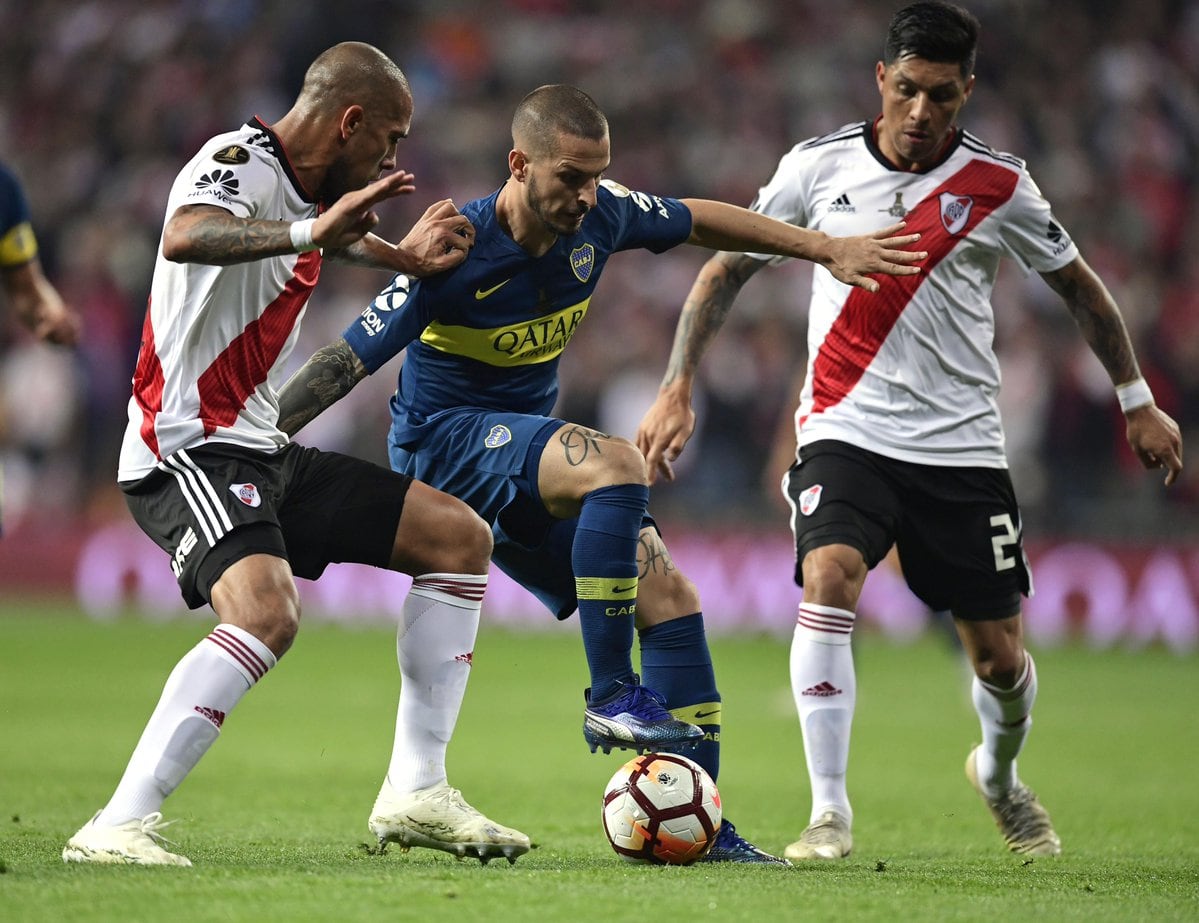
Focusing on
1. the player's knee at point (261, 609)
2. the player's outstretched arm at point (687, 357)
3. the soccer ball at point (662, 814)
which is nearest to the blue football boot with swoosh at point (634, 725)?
the soccer ball at point (662, 814)

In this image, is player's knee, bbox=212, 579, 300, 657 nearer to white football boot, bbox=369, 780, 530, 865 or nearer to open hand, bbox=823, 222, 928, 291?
white football boot, bbox=369, 780, 530, 865

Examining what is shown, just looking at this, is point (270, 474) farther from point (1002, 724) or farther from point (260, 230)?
point (1002, 724)

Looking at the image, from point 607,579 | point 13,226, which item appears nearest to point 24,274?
point 13,226

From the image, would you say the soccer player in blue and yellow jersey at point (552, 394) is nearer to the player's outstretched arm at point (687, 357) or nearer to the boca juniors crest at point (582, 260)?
the boca juniors crest at point (582, 260)

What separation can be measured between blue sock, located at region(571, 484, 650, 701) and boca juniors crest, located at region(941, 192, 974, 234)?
1.84 metres

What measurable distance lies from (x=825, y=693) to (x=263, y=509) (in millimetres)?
2143

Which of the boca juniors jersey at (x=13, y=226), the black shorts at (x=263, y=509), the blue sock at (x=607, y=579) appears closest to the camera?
the black shorts at (x=263, y=509)

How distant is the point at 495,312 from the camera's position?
5.59 metres

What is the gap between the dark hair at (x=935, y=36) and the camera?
19.7ft

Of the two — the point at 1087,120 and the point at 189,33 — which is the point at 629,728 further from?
the point at 189,33

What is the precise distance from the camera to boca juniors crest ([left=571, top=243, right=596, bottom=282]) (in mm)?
5629

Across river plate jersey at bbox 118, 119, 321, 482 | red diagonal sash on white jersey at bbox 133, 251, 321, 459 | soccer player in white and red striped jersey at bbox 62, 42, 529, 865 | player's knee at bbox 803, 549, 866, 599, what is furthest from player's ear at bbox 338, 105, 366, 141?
player's knee at bbox 803, 549, 866, 599

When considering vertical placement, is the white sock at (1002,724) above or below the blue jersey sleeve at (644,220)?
below

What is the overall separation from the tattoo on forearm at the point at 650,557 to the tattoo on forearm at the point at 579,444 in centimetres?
49
